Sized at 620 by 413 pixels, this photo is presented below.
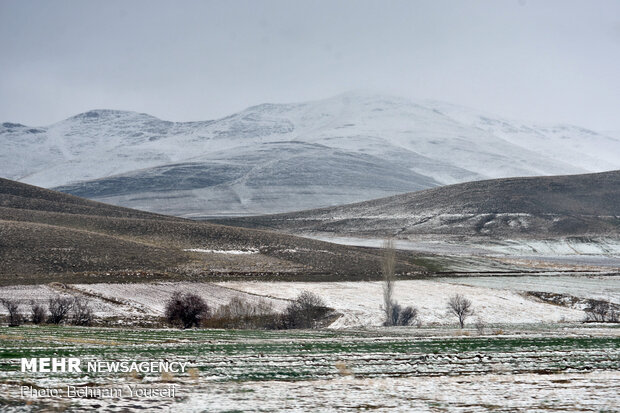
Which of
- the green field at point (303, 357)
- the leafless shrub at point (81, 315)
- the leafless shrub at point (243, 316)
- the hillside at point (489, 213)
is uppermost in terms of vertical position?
the hillside at point (489, 213)

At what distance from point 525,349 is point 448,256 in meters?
88.0

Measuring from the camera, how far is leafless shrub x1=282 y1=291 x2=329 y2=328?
43781mm

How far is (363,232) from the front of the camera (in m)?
160

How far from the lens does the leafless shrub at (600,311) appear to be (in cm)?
4818

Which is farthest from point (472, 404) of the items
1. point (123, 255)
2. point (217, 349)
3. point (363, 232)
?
point (363, 232)

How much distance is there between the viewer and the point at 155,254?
79188mm

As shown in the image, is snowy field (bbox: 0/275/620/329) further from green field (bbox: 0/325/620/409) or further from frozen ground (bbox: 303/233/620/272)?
→ frozen ground (bbox: 303/233/620/272)

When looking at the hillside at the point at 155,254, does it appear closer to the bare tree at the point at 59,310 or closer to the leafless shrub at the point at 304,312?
the bare tree at the point at 59,310

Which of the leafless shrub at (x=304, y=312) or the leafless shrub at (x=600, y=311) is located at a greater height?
the leafless shrub at (x=304, y=312)

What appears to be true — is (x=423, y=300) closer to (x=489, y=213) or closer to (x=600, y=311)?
(x=600, y=311)

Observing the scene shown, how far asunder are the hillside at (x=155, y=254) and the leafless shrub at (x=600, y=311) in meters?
26.4

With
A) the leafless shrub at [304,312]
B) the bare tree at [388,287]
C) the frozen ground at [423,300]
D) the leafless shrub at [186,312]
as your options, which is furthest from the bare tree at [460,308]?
the leafless shrub at [186,312]

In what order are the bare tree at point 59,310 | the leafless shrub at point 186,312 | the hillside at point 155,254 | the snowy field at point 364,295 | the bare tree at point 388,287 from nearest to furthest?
the bare tree at point 59,310
the leafless shrub at point 186,312
the snowy field at point 364,295
the bare tree at point 388,287
the hillside at point 155,254

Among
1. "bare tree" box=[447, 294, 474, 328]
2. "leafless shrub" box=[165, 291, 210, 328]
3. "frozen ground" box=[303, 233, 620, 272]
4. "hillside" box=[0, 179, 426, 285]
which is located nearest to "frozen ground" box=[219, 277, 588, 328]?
"bare tree" box=[447, 294, 474, 328]
